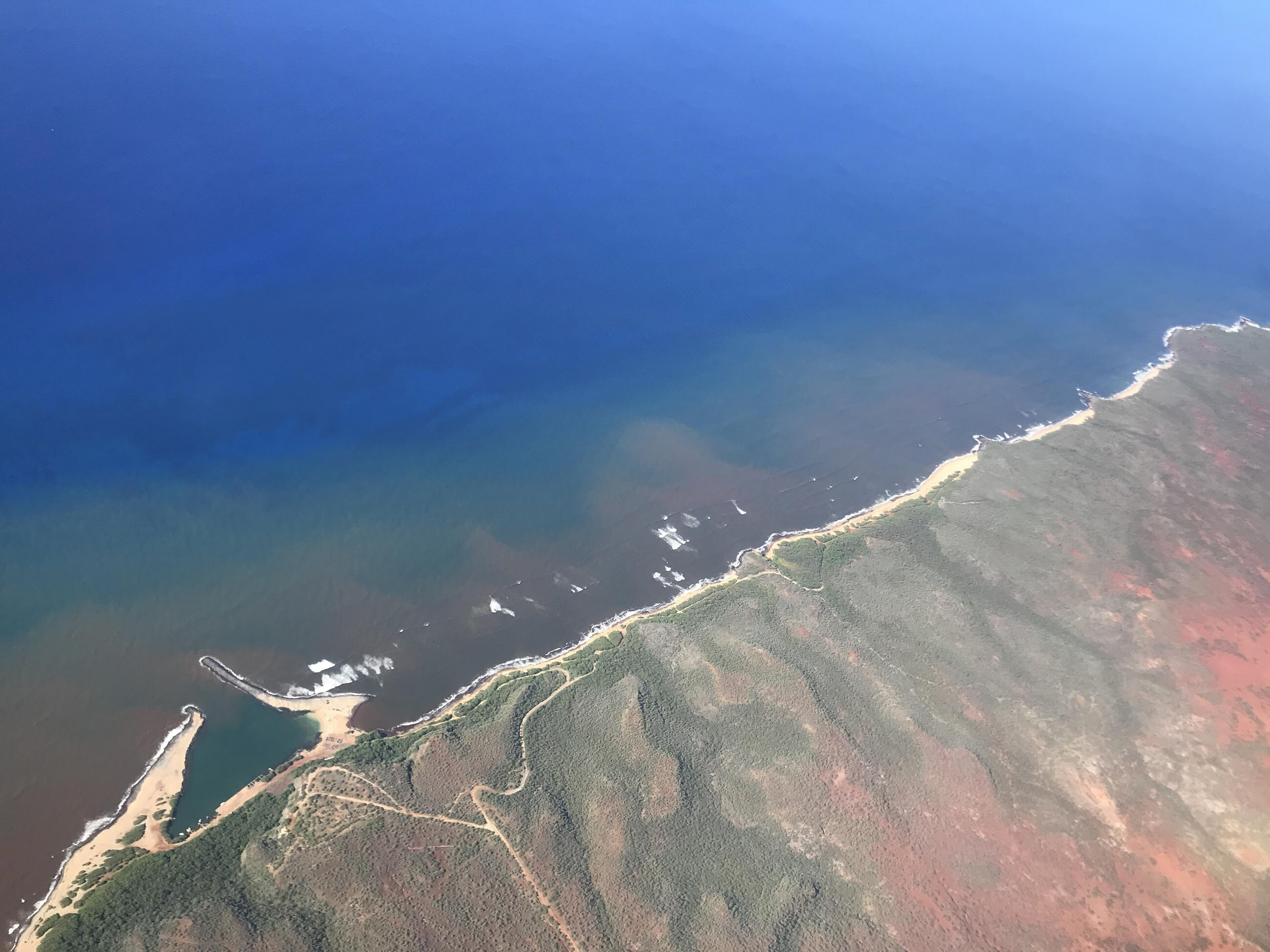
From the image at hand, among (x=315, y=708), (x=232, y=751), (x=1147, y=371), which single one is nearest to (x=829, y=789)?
(x=315, y=708)

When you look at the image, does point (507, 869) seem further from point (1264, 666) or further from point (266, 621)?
point (1264, 666)

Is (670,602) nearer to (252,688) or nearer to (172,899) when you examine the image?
(252,688)

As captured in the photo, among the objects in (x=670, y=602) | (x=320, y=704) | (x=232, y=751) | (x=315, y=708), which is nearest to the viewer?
(x=232, y=751)

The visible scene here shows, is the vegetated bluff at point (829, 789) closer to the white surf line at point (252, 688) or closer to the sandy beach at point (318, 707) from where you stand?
the sandy beach at point (318, 707)

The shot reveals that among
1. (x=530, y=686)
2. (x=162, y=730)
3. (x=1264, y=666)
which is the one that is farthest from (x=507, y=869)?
(x=1264, y=666)

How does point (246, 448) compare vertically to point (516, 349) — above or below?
below

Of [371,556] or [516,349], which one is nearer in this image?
[371,556]

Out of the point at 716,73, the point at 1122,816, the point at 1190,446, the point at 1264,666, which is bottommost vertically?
the point at 1122,816
